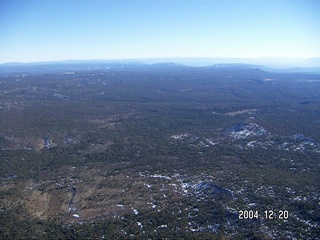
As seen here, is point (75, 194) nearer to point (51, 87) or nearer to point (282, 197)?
point (282, 197)

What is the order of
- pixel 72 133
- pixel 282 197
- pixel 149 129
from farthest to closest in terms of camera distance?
pixel 149 129
pixel 72 133
pixel 282 197

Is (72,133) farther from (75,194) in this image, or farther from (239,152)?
(239,152)

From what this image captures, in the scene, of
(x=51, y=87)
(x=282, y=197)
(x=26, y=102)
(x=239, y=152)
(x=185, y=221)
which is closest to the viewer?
(x=185, y=221)

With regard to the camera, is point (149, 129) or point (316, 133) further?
point (149, 129)

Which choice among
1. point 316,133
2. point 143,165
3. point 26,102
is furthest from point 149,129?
point 26,102

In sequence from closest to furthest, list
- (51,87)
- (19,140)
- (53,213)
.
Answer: (53,213) → (19,140) → (51,87)

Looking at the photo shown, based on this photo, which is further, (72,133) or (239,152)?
(72,133)

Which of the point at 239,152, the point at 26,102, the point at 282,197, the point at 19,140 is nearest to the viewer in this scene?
the point at 282,197

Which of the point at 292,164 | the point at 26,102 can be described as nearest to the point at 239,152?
the point at 292,164

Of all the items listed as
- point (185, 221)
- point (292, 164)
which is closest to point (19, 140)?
point (185, 221)
